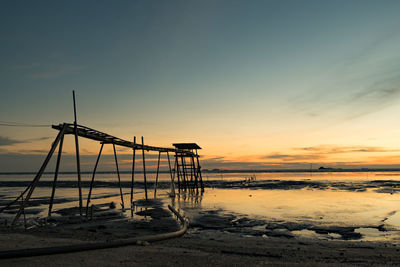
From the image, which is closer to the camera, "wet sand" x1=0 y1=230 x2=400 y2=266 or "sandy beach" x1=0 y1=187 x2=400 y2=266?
"wet sand" x1=0 y1=230 x2=400 y2=266

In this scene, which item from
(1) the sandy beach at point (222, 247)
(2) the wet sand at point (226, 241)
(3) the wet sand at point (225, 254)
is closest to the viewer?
(3) the wet sand at point (225, 254)

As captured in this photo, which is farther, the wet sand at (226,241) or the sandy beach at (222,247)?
the wet sand at (226,241)

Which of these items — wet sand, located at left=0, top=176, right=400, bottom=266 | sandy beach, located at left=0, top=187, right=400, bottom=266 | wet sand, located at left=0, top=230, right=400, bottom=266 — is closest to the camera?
wet sand, located at left=0, top=230, right=400, bottom=266

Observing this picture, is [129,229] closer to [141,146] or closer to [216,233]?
[216,233]

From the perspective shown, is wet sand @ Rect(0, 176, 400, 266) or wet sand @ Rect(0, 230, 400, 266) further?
wet sand @ Rect(0, 176, 400, 266)

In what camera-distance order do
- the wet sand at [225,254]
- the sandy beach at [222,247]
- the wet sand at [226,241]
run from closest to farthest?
1. the wet sand at [225,254]
2. the sandy beach at [222,247]
3. the wet sand at [226,241]

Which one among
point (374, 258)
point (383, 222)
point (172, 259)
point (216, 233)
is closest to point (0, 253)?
point (172, 259)

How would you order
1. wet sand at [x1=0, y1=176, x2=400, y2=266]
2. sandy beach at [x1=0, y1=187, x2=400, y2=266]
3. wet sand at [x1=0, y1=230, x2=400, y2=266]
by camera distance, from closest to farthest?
wet sand at [x1=0, y1=230, x2=400, y2=266] → sandy beach at [x1=0, y1=187, x2=400, y2=266] → wet sand at [x1=0, y1=176, x2=400, y2=266]

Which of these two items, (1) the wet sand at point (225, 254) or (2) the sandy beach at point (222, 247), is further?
(2) the sandy beach at point (222, 247)

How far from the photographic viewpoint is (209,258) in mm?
8109

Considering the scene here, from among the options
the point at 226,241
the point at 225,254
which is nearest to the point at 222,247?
the point at 225,254

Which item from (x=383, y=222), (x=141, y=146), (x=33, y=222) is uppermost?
(x=141, y=146)

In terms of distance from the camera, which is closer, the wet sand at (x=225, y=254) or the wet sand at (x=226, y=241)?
the wet sand at (x=225, y=254)

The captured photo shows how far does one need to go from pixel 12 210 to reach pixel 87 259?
19.0 meters
